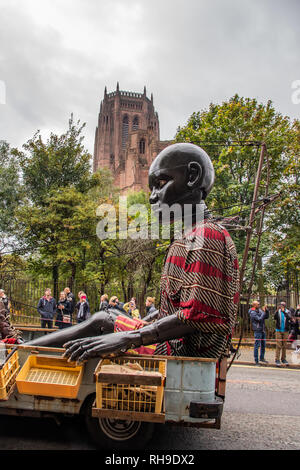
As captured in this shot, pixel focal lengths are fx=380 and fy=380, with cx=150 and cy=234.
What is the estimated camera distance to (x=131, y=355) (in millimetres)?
2764

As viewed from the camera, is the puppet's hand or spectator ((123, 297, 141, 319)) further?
spectator ((123, 297, 141, 319))

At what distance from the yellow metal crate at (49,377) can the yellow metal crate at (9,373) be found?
6 centimetres

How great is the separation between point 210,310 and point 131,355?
673 millimetres

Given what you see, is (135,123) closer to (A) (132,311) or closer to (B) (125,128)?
(B) (125,128)

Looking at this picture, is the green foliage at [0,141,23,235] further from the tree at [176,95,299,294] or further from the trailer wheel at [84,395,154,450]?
the trailer wheel at [84,395,154,450]

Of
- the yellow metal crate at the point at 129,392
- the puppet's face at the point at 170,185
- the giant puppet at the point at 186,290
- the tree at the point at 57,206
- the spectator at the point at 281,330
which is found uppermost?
the tree at the point at 57,206

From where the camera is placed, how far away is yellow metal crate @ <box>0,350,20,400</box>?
2604 millimetres

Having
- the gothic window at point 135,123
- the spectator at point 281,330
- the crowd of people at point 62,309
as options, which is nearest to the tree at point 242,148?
the spectator at point 281,330

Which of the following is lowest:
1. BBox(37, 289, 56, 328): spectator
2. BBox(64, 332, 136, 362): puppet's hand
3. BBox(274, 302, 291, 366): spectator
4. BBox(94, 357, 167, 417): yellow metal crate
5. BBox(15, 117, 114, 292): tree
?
BBox(274, 302, 291, 366): spectator

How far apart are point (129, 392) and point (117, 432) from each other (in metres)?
0.51

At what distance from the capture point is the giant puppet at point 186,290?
2619mm

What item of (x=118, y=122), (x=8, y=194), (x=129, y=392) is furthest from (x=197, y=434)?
(x=118, y=122)

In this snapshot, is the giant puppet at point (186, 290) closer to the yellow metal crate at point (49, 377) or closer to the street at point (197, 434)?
the yellow metal crate at point (49, 377)

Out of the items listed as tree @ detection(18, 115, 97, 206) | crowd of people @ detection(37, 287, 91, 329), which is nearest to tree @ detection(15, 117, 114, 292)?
tree @ detection(18, 115, 97, 206)
